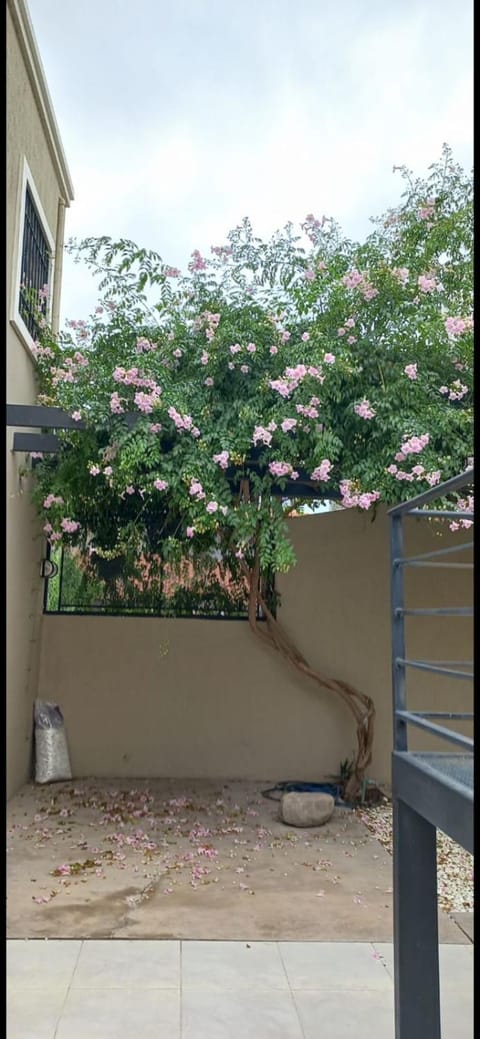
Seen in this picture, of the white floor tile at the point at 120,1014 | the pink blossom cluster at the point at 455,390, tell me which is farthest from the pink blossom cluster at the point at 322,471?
the white floor tile at the point at 120,1014

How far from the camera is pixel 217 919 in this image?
147 inches

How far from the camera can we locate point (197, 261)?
5.22 metres

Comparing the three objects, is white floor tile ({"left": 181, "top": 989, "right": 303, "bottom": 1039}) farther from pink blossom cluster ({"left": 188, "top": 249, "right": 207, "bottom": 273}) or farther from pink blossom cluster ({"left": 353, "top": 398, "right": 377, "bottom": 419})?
pink blossom cluster ({"left": 188, "top": 249, "right": 207, "bottom": 273})

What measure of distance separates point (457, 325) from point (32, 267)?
10.5 ft

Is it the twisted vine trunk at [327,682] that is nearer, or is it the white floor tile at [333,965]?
the white floor tile at [333,965]

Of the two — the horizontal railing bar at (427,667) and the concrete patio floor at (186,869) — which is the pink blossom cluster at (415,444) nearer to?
the horizontal railing bar at (427,667)

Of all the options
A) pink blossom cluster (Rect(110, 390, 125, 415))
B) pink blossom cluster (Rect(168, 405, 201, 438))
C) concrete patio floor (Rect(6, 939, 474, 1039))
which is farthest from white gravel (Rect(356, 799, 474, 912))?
pink blossom cluster (Rect(110, 390, 125, 415))

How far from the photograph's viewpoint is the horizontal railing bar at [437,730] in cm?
200

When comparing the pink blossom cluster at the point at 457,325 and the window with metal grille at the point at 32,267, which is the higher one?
the window with metal grille at the point at 32,267

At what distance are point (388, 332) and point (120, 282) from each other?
179 centimetres

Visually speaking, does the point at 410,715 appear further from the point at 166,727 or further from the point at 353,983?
the point at 166,727

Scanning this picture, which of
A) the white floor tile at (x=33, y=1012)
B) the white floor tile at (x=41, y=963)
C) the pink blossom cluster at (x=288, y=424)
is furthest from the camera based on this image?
the pink blossom cluster at (x=288, y=424)

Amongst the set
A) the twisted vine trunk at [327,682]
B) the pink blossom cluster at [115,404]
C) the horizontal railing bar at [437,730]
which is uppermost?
the pink blossom cluster at [115,404]

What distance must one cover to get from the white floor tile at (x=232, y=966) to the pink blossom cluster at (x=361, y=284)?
11.7ft
